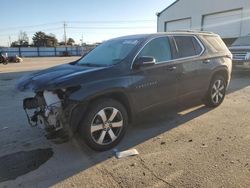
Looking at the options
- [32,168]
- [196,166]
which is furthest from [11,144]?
[196,166]

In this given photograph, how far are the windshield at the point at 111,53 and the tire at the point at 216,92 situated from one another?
2358 millimetres

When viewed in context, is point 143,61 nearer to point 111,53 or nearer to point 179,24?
point 111,53

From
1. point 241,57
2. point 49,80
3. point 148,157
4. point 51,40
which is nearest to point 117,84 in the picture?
point 49,80

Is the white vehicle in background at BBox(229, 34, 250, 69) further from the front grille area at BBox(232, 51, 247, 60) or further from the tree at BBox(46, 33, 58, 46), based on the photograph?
the tree at BBox(46, 33, 58, 46)

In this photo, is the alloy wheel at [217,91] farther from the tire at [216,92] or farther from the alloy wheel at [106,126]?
the alloy wheel at [106,126]

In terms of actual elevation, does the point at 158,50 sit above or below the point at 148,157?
above

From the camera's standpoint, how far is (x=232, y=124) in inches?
203

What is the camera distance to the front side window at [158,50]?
4.67 meters

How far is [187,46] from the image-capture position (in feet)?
17.8

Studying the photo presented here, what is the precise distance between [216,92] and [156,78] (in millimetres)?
2308

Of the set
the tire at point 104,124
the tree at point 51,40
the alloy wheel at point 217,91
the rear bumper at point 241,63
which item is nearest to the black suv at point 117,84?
the tire at point 104,124

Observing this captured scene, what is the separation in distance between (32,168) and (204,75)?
390cm

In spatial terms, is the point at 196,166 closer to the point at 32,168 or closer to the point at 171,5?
the point at 32,168

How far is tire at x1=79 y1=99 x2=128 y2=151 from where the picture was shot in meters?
3.83
